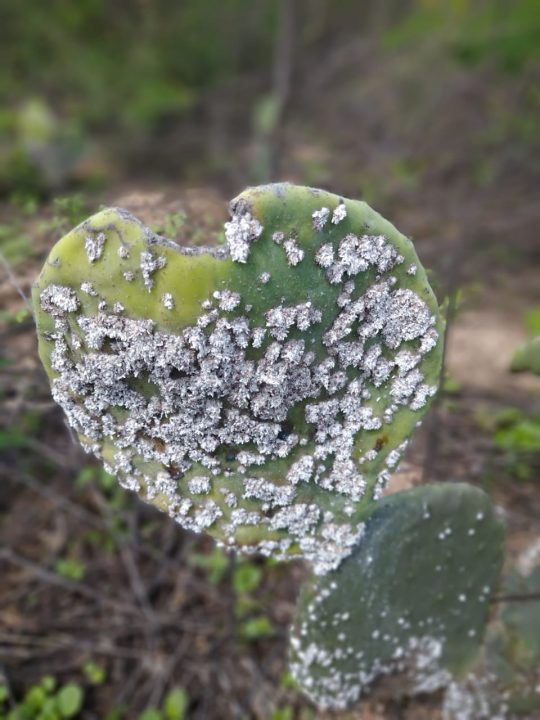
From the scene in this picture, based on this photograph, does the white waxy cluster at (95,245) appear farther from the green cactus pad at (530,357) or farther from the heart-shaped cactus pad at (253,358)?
the green cactus pad at (530,357)

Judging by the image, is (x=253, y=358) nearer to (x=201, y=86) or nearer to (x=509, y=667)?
(x=509, y=667)

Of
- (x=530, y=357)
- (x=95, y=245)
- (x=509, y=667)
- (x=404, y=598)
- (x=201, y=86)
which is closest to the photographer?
(x=95, y=245)

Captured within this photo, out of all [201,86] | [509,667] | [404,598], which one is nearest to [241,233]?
[404,598]

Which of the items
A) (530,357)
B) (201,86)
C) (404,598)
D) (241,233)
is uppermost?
(201,86)

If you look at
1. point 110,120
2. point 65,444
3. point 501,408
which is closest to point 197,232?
point 65,444

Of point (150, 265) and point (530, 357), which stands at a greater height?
point (530, 357)

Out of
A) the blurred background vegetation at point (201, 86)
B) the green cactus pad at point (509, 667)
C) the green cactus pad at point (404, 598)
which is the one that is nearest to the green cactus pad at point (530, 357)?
the green cactus pad at point (404, 598)
